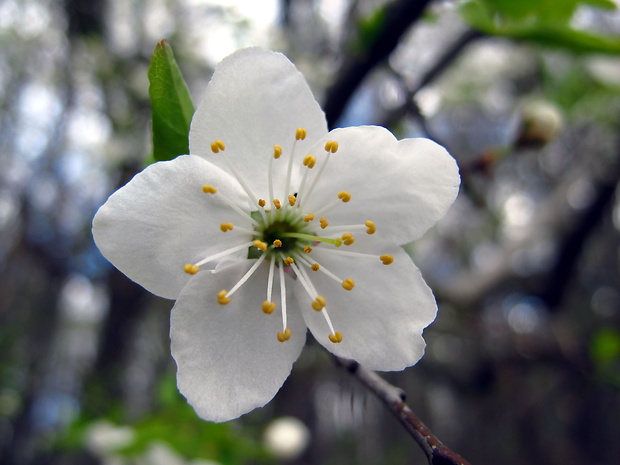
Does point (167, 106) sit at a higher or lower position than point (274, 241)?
higher

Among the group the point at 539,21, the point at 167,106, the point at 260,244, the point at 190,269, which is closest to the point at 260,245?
the point at 260,244

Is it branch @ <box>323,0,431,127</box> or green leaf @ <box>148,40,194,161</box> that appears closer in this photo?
green leaf @ <box>148,40,194,161</box>

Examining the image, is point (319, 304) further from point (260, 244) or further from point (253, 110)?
point (253, 110)

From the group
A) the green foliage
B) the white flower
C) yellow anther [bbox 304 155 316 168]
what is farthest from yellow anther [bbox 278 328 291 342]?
the green foliage

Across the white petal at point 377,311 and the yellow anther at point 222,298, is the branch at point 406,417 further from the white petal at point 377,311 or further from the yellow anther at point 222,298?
the yellow anther at point 222,298

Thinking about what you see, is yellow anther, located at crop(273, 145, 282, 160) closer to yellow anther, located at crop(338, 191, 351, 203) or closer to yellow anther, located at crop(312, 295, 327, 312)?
yellow anther, located at crop(338, 191, 351, 203)

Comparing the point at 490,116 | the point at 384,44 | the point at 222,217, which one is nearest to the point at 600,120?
the point at 384,44

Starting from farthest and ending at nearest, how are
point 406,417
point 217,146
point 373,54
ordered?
point 373,54, point 217,146, point 406,417
